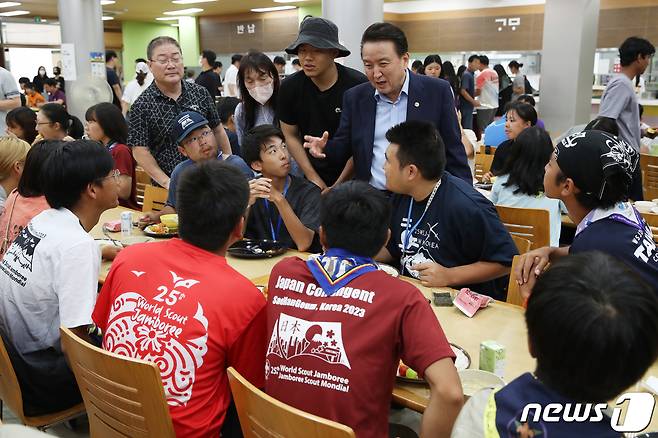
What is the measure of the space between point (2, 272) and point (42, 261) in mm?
242

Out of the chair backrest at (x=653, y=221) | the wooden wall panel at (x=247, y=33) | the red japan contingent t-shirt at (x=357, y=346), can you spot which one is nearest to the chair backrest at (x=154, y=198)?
the red japan contingent t-shirt at (x=357, y=346)

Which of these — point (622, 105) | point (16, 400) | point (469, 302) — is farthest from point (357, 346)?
point (622, 105)

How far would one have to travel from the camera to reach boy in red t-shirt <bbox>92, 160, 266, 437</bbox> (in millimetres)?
1625

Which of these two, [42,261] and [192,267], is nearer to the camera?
[192,267]

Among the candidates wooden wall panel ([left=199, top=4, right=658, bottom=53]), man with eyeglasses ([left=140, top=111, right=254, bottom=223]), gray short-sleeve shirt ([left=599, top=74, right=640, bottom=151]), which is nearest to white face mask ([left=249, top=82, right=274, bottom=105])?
man with eyeglasses ([left=140, top=111, right=254, bottom=223])

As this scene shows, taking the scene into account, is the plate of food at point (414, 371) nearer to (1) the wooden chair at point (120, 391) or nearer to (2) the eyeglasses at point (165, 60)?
(1) the wooden chair at point (120, 391)

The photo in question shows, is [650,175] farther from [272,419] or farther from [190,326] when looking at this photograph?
[272,419]

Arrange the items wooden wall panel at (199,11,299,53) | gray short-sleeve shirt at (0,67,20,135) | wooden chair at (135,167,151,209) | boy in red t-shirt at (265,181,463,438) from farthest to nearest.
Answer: wooden wall panel at (199,11,299,53), gray short-sleeve shirt at (0,67,20,135), wooden chair at (135,167,151,209), boy in red t-shirt at (265,181,463,438)

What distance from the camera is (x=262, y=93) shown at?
3908 millimetres

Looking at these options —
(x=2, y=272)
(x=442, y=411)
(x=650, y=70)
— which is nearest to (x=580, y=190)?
(x=442, y=411)

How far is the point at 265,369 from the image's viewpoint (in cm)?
170

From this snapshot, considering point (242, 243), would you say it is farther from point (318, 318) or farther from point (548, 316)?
point (548, 316)

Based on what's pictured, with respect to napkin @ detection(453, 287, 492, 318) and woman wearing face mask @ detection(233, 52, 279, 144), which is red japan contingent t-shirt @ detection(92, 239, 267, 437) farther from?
woman wearing face mask @ detection(233, 52, 279, 144)

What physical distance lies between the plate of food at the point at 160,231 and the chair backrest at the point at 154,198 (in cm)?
66
